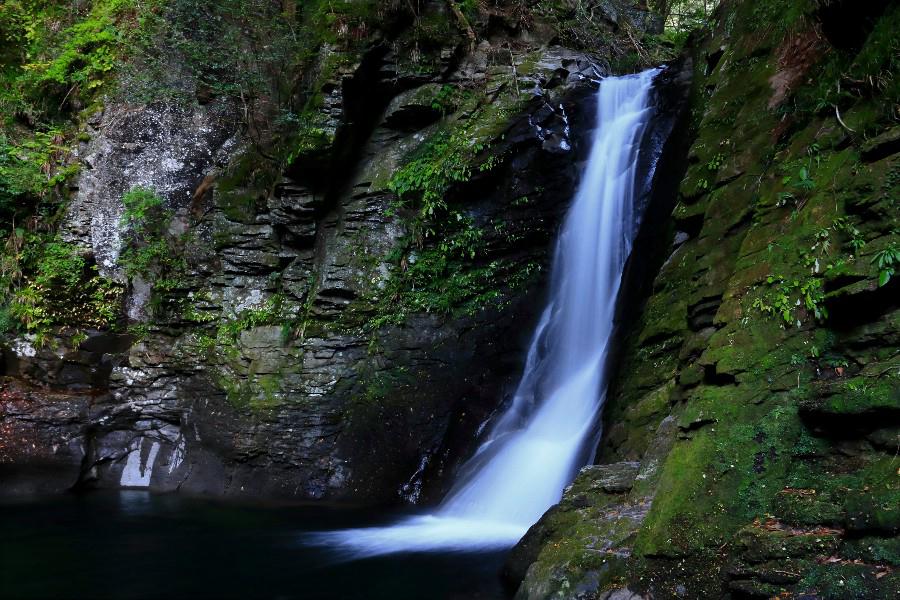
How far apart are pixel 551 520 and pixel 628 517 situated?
974 mm

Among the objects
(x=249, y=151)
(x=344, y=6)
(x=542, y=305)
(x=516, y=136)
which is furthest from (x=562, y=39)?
(x=249, y=151)

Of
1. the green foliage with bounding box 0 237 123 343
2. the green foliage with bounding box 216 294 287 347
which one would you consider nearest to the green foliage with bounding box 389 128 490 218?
the green foliage with bounding box 216 294 287 347

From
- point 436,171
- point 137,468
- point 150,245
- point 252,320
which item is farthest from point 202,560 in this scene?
point 436,171

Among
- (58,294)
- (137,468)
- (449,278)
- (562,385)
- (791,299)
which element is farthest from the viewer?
(58,294)

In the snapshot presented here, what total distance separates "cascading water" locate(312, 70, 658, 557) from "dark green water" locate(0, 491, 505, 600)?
56 centimetres

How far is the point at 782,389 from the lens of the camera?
156 inches

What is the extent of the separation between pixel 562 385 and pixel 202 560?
17.3 ft

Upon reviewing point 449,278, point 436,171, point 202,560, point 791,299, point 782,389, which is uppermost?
point 436,171

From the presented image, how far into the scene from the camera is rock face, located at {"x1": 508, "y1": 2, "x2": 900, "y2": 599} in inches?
133

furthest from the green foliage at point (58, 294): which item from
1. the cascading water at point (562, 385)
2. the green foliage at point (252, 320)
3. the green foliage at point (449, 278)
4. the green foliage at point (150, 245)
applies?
the cascading water at point (562, 385)

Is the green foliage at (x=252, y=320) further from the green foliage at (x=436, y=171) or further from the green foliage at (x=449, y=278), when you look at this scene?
the green foliage at (x=436, y=171)

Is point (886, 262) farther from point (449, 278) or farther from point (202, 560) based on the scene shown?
point (202, 560)

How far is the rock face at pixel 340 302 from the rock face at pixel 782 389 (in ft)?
12.9

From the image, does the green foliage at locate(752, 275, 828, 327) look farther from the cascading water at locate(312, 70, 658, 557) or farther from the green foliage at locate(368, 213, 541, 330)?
the green foliage at locate(368, 213, 541, 330)
